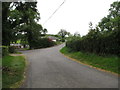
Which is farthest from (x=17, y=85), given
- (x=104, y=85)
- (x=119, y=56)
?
(x=119, y=56)

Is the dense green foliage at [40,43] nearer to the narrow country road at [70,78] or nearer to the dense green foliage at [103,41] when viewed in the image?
the dense green foliage at [103,41]

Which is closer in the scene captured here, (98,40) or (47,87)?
(47,87)

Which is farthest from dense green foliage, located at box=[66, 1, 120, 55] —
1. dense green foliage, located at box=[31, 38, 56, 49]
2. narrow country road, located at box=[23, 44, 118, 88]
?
dense green foliage, located at box=[31, 38, 56, 49]

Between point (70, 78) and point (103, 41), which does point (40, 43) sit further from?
point (70, 78)

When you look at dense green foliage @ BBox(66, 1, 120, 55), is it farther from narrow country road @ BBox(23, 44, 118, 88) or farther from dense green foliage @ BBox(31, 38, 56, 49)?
dense green foliage @ BBox(31, 38, 56, 49)

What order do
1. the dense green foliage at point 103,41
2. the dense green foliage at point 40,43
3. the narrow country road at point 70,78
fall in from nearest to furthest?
1. the narrow country road at point 70,78
2. the dense green foliage at point 103,41
3. the dense green foliage at point 40,43

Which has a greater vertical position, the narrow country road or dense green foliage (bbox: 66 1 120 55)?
dense green foliage (bbox: 66 1 120 55)

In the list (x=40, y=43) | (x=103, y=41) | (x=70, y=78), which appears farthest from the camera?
(x=40, y=43)

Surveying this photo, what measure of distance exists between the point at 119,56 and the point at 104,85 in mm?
4983

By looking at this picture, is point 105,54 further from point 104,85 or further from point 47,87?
point 47,87

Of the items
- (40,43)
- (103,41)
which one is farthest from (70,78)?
(40,43)

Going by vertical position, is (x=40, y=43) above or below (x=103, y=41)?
below

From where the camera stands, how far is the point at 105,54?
11.4 meters

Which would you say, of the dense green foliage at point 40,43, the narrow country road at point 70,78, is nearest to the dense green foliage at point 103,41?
the narrow country road at point 70,78
